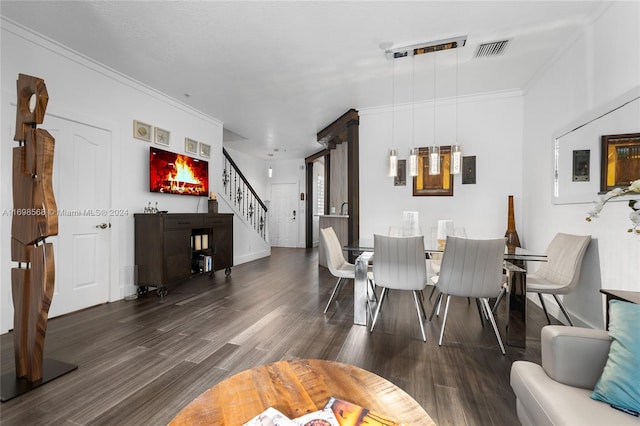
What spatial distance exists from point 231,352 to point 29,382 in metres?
1.26

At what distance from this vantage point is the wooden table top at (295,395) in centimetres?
96

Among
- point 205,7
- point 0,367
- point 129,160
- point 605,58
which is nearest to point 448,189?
point 605,58

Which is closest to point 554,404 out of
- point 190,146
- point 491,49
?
point 491,49

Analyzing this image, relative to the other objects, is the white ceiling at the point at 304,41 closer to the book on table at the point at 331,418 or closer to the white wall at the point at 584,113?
the white wall at the point at 584,113

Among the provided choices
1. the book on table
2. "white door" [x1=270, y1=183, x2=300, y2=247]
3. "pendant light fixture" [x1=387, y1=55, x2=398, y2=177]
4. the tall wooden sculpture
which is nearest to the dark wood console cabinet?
the tall wooden sculpture

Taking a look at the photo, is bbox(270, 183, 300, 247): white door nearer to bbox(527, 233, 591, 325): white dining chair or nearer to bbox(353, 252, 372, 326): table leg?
bbox(353, 252, 372, 326): table leg

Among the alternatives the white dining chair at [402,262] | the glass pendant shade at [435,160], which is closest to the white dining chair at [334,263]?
the white dining chair at [402,262]

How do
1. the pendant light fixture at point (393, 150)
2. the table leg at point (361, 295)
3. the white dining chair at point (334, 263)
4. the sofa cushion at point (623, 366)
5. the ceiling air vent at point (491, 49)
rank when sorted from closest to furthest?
1. the sofa cushion at point (623, 366)
2. the table leg at point (361, 295)
3. the ceiling air vent at point (491, 49)
4. the white dining chair at point (334, 263)
5. the pendant light fixture at point (393, 150)

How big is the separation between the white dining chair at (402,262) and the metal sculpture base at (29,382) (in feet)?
7.97

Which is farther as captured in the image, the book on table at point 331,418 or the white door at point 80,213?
the white door at point 80,213

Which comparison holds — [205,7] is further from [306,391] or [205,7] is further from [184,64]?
[306,391]

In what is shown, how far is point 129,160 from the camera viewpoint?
149 inches

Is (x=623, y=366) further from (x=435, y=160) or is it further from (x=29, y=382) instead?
(x=29, y=382)

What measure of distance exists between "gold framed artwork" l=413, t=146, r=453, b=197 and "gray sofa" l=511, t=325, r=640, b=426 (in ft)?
11.1
